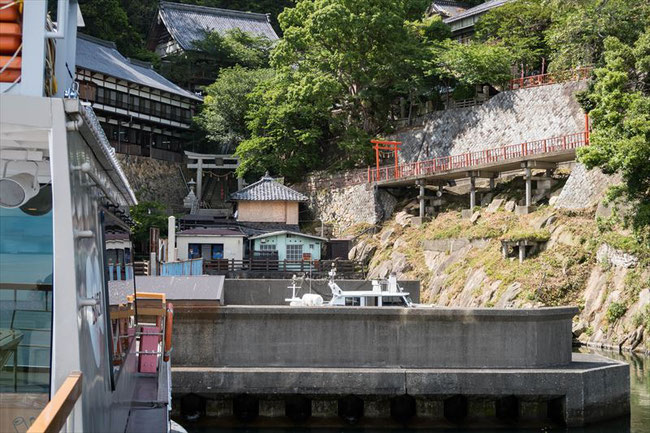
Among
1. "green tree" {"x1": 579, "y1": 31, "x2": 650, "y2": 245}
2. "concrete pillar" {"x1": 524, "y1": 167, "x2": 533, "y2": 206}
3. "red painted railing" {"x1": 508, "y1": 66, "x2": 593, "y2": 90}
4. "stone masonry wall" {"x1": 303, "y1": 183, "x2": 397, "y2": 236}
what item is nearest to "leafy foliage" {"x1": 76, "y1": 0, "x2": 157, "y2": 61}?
"stone masonry wall" {"x1": 303, "y1": 183, "x2": 397, "y2": 236}

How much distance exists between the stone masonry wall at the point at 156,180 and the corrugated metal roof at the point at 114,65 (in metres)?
4.78

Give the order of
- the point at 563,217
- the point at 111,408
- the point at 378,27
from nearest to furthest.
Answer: the point at 111,408 < the point at 563,217 < the point at 378,27

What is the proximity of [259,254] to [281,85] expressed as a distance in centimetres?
1190

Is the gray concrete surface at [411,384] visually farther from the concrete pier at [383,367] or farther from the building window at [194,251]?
the building window at [194,251]

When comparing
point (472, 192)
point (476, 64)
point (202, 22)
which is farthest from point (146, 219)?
point (202, 22)

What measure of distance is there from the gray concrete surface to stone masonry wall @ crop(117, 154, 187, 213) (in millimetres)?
36927

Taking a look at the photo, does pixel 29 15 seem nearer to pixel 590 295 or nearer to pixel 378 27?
pixel 590 295

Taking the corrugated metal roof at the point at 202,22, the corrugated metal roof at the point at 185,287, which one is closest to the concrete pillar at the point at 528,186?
the corrugated metal roof at the point at 185,287

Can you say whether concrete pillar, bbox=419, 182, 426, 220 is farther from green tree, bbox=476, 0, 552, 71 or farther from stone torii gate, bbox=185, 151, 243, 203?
stone torii gate, bbox=185, 151, 243, 203

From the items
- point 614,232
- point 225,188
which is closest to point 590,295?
point 614,232

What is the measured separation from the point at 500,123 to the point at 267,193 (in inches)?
535

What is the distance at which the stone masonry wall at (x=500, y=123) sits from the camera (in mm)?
40719

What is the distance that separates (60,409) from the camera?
407 centimetres

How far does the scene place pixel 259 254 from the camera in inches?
1656
